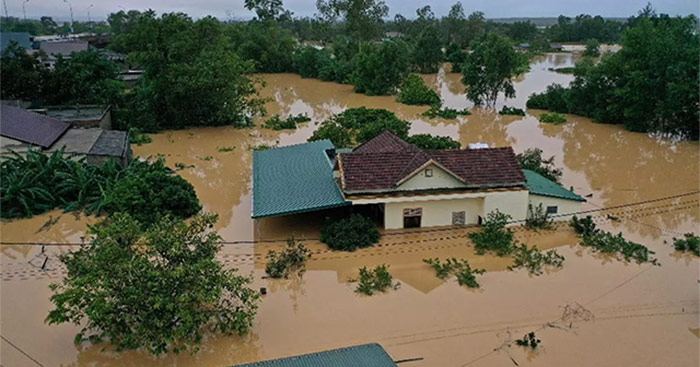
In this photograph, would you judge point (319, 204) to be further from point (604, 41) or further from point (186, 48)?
point (604, 41)

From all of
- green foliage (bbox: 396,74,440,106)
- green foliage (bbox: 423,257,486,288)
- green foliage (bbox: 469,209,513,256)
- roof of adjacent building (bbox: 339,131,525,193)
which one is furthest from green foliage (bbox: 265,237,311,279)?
green foliage (bbox: 396,74,440,106)

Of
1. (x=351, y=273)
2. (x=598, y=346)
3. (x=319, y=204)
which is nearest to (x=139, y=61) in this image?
(x=319, y=204)

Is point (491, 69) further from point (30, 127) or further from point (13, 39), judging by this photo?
point (13, 39)

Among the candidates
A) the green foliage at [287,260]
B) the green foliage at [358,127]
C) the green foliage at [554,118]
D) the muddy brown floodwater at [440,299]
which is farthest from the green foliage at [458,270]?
the green foliage at [554,118]

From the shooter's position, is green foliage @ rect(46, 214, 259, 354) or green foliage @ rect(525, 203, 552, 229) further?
green foliage @ rect(525, 203, 552, 229)

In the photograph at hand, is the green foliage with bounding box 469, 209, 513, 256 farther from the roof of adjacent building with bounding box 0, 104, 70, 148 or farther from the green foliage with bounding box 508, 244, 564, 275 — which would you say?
the roof of adjacent building with bounding box 0, 104, 70, 148

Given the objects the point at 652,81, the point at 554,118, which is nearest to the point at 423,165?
the point at 652,81

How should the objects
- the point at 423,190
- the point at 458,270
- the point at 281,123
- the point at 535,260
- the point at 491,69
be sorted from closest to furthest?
the point at 458,270 → the point at 535,260 → the point at 423,190 → the point at 281,123 → the point at 491,69
